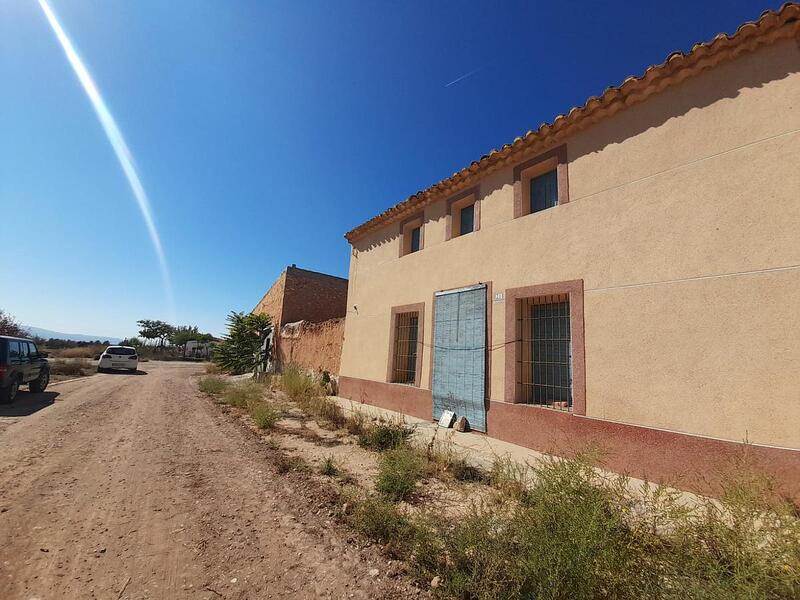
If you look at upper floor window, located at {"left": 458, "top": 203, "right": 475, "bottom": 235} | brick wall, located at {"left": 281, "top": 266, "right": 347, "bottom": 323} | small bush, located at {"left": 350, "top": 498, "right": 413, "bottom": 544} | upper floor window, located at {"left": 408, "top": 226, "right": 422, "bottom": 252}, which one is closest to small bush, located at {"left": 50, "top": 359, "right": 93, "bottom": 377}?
brick wall, located at {"left": 281, "top": 266, "right": 347, "bottom": 323}

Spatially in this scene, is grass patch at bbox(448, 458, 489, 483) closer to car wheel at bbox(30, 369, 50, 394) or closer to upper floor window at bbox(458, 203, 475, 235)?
upper floor window at bbox(458, 203, 475, 235)

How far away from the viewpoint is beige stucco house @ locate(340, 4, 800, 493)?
379 centimetres

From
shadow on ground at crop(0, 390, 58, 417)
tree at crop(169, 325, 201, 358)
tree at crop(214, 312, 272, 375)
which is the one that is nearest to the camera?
shadow on ground at crop(0, 390, 58, 417)

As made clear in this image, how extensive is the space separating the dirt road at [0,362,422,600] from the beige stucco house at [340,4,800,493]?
3776 mm

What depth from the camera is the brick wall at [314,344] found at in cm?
1273

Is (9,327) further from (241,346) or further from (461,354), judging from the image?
(461,354)

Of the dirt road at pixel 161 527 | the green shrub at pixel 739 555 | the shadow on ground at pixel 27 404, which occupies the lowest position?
the dirt road at pixel 161 527

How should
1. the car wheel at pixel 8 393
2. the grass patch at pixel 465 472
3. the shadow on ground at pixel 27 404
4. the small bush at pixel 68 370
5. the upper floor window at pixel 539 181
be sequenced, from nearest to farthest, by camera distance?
the grass patch at pixel 465 472 < the upper floor window at pixel 539 181 < the shadow on ground at pixel 27 404 < the car wheel at pixel 8 393 < the small bush at pixel 68 370

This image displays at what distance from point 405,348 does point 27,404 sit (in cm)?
893

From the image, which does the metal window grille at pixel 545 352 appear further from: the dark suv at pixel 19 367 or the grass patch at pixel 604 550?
the dark suv at pixel 19 367

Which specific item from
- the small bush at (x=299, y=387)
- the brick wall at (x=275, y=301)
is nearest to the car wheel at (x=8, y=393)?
the small bush at (x=299, y=387)

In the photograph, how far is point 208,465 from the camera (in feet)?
15.1

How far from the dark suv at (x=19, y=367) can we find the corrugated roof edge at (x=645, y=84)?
10.6m

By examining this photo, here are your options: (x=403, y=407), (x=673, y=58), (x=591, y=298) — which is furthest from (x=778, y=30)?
(x=403, y=407)
